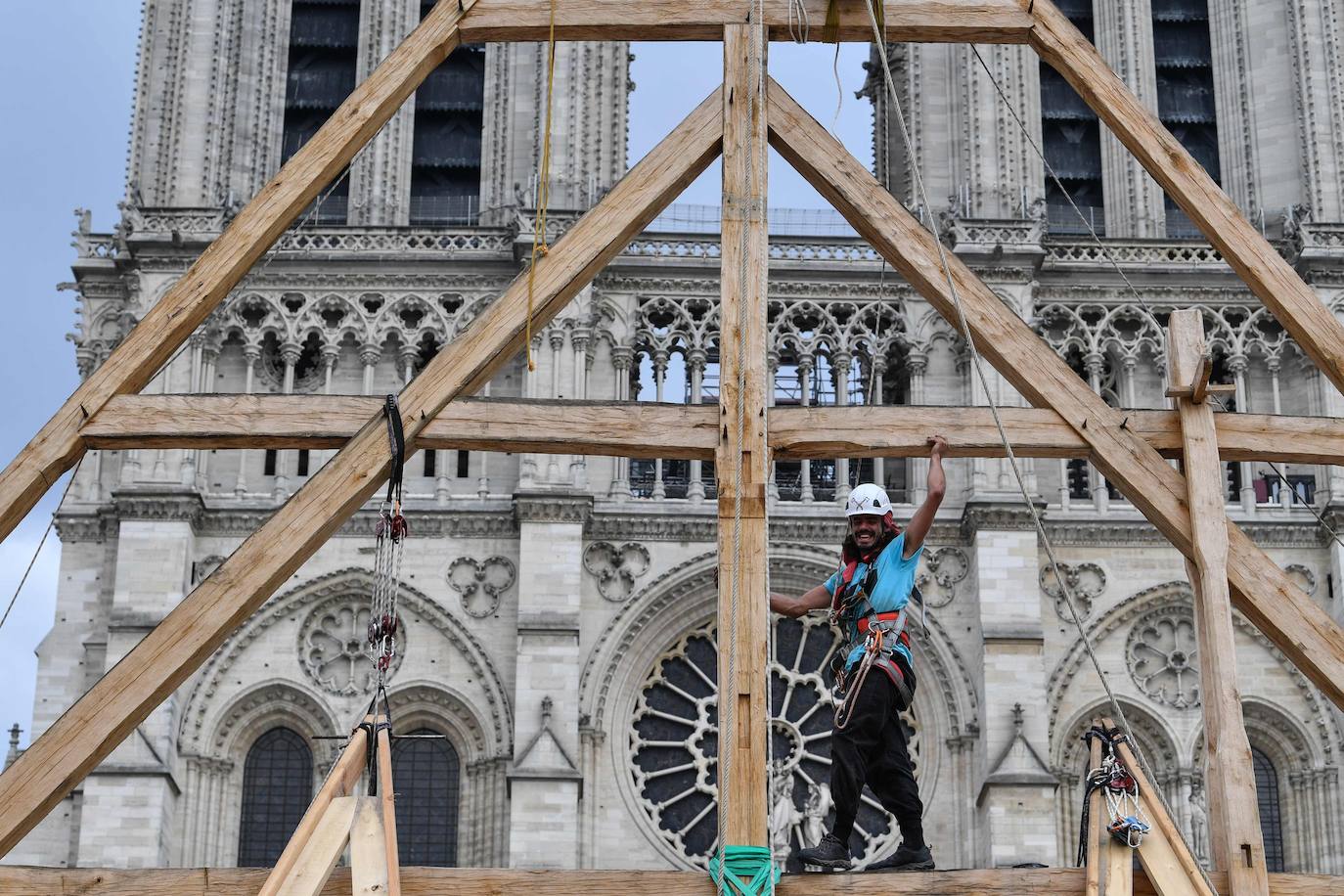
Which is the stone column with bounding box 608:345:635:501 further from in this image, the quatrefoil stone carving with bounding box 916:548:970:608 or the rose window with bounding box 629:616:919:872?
the quatrefoil stone carving with bounding box 916:548:970:608

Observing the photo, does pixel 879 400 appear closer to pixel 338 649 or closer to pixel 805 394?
pixel 805 394

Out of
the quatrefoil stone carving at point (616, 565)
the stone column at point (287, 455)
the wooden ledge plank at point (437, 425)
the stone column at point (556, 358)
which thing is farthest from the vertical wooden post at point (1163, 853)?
the stone column at point (287, 455)

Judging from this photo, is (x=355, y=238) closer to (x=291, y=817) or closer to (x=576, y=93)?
(x=576, y=93)

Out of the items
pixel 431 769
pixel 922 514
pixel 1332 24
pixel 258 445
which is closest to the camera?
pixel 922 514

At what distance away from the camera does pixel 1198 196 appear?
13.9m

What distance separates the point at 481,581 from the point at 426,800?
286 centimetres

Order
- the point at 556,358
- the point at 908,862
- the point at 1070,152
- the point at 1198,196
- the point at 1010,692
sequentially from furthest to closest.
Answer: the point at 1070,152
the point at 556,358
the point at 1010,692
the point at 1198,196
the point at 908,862

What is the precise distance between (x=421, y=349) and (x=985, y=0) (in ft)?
63.3

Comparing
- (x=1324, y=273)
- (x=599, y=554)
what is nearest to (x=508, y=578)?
(x=599, y=554)

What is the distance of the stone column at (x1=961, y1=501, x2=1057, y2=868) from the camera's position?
28938 mm

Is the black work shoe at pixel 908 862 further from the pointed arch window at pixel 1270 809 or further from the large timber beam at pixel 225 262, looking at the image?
the pointed arch window at pixel 1270 809

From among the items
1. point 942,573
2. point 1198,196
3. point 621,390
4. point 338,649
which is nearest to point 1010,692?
point 942,573

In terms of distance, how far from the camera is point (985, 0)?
14141 mm

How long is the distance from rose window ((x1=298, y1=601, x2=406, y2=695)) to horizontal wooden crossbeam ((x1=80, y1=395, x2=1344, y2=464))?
17.3 meters
